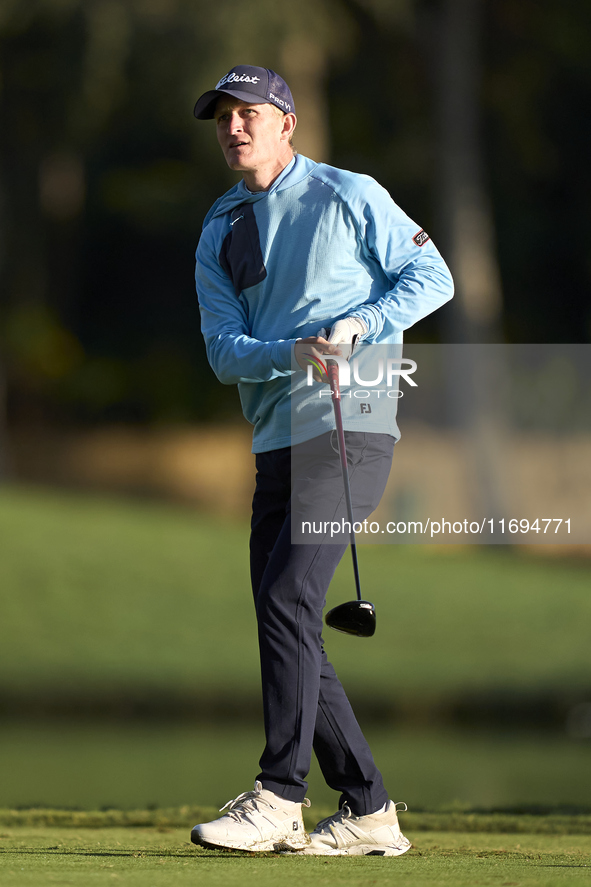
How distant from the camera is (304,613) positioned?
2.91 metres

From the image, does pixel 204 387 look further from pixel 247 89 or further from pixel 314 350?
pixel 314 350

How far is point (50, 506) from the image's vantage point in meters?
15.5

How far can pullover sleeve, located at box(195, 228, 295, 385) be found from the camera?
2961 millimetres

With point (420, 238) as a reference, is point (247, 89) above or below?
above

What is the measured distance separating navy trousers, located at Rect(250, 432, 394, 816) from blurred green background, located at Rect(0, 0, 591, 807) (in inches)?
70.4

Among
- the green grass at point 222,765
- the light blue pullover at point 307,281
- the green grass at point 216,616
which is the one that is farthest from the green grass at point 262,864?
the green grass at point 216,616

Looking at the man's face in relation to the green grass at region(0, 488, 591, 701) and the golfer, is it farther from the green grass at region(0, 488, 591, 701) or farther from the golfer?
the green grass at region(0, 488, 591, 701)

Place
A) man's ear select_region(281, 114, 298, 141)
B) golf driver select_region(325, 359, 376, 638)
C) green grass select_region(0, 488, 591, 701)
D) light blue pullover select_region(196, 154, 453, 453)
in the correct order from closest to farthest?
golf driver select_region(325, 359, 376, 638) < light blue pullover select_region(196, 154, 453, 453) < man's ear select_region(281, 114, 298, 141) < green grass select_region(0, 488, 591, 701)

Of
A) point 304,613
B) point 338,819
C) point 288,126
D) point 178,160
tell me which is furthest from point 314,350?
point 178,160

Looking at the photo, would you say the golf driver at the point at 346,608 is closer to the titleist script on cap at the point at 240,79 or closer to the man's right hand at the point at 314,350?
the man's right hand at the point at 314,350

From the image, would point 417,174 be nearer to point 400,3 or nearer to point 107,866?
point 400,3

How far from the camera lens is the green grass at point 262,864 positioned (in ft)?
8.16

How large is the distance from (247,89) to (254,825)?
1.73m

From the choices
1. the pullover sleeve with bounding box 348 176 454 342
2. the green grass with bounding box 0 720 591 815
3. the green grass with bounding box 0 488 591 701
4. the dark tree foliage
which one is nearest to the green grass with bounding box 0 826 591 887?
the green grass with bounding box 0 720 591 815
